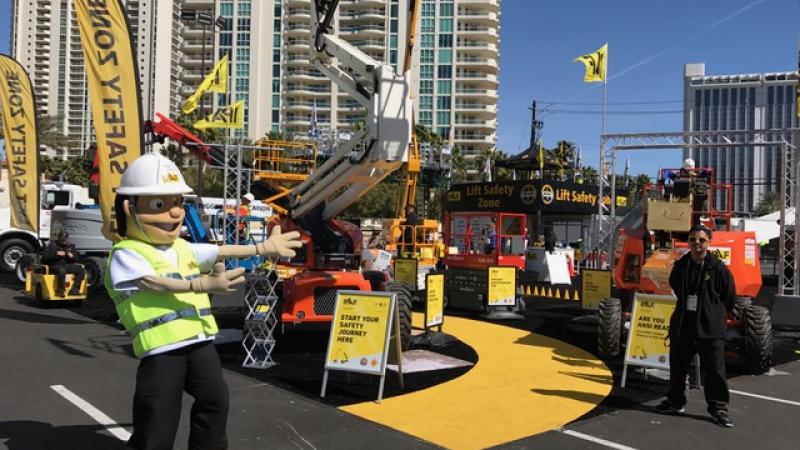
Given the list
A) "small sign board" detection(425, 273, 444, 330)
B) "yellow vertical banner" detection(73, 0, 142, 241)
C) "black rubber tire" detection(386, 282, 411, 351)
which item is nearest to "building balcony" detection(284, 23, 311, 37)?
"yellow vertical banner" detection(73, 0, 142, 241)

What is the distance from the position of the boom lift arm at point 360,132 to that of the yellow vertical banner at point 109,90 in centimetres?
267

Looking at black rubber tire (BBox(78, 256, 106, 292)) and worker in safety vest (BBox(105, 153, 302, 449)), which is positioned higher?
worker in safety vest (BBox(105, 153, 302, 449))

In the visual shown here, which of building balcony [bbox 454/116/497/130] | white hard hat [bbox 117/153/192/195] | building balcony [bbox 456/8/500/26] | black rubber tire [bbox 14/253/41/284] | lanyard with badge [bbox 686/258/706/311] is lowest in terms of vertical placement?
black rubber tire [bbox 14/253/41/284]

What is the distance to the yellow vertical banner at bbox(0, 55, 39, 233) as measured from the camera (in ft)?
39.7

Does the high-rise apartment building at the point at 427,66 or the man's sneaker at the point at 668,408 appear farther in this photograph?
the high-rise apartment building at the point at 427,66

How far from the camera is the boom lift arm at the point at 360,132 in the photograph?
311 inches

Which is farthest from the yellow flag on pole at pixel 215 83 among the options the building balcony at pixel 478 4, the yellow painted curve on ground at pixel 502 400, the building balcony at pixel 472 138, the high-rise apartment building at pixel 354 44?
the building balcony at pixel 478 4

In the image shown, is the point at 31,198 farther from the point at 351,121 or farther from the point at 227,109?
the point at 351,121

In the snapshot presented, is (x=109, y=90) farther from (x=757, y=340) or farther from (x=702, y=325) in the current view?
(x=757, y=340)

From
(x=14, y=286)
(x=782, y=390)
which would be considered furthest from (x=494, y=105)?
(x=782, y=390)

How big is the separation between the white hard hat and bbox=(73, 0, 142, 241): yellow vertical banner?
5.88 metres

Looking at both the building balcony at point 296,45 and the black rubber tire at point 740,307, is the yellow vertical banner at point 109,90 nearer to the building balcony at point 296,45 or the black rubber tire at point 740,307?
the black rubber tire at point 740,307

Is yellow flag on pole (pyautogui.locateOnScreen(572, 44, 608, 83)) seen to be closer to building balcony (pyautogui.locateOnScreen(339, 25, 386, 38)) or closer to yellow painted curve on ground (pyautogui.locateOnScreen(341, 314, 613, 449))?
yellow painted curve on ground (pyautogui.locateOnScreen(341, 314, 613, 449))

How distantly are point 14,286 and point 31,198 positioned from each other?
4645 mm
